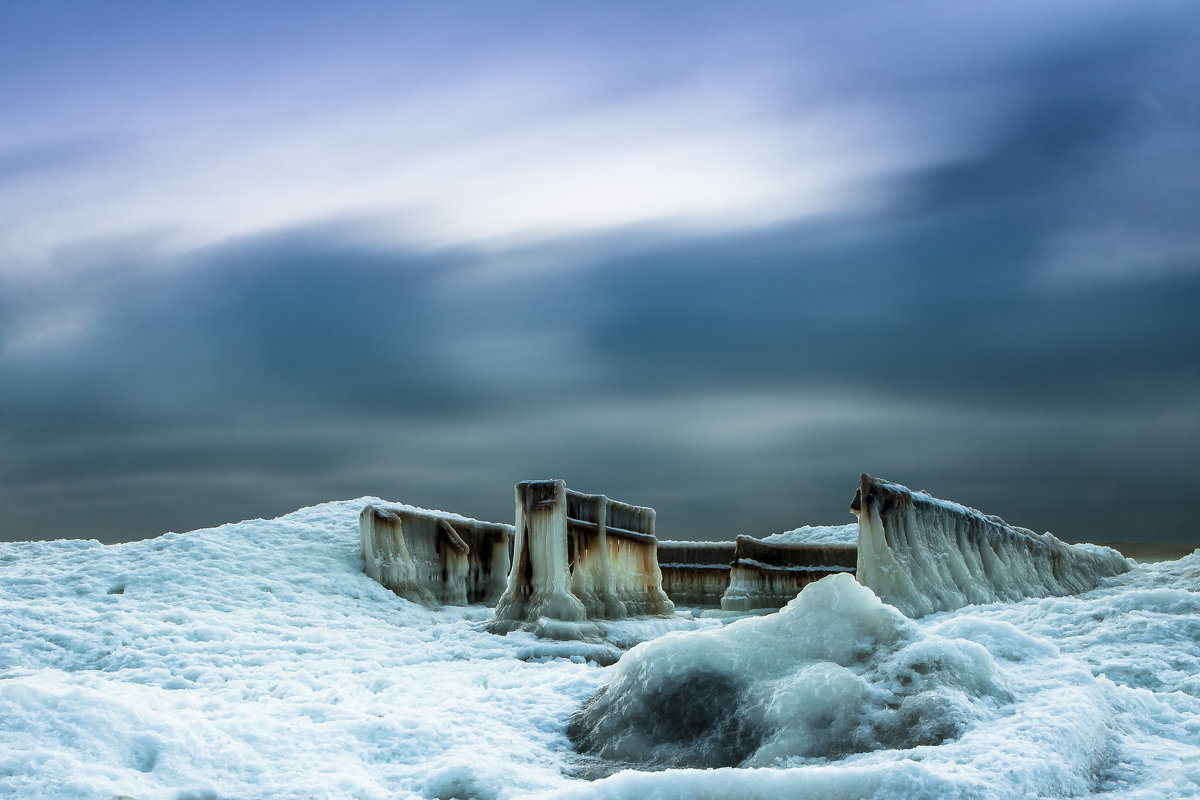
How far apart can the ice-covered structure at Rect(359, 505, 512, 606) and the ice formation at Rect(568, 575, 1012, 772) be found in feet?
27.0

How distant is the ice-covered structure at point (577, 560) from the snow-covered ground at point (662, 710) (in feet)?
8.01

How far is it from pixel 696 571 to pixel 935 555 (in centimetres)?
824

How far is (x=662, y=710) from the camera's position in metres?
6.29

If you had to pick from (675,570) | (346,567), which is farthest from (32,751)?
(675,570)

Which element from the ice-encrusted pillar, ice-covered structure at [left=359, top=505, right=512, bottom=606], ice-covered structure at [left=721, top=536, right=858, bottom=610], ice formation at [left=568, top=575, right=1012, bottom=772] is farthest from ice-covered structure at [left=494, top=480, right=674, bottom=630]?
ice formation at [left=568, top=575, right=1012, bottom=772]

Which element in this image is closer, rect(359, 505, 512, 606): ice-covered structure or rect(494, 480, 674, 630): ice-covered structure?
rect(494, 480, 674, 630): ice-covered structure

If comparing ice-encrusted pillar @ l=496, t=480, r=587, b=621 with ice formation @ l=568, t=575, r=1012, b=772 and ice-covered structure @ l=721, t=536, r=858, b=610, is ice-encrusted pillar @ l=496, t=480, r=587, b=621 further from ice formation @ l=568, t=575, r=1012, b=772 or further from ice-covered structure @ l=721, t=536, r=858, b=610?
ice-covered structure @ l=721, t=536, r=858, b=610

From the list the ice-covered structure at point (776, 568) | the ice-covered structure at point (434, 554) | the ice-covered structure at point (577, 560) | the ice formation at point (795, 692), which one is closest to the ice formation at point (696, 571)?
the ice-covered structure at point (776, 568)

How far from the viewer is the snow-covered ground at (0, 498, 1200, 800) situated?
5.05m

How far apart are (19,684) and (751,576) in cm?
1407

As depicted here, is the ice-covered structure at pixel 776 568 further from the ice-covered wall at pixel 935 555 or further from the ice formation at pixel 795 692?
the ice formation at pixel 795 692

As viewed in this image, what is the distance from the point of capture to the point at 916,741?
5.53 meters

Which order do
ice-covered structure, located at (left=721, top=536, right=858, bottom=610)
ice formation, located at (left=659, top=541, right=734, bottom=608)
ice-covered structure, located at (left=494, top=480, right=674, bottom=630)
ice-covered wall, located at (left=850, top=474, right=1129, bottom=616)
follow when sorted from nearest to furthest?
ice-covered wall, located at (left=850, top=474, right=1129, bottom=616) → ice-covered structure, located at (left=494, top=480, right=674, bottom=630) → ice-covered structure, located at (left=721, top=536, right=858, bottom=610) → ice formation, located at (left=659, top=541, right=734, bottom=608)

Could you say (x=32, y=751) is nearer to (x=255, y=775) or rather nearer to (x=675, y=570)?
(x=255, y=775)
